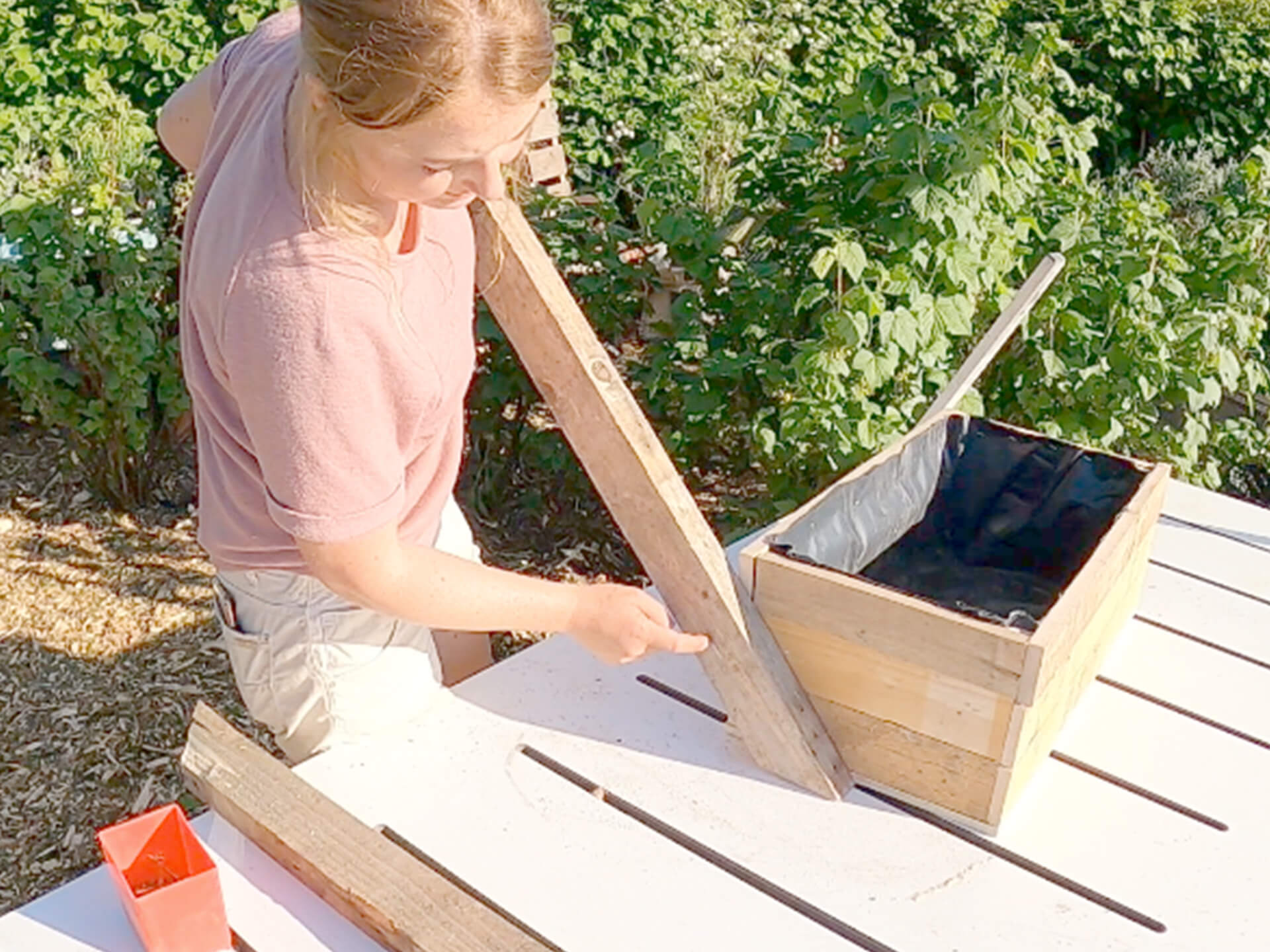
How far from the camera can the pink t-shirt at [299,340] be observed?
1.27 meters

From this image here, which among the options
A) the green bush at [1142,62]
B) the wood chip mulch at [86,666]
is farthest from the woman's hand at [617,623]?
the green bush at [1142,62]

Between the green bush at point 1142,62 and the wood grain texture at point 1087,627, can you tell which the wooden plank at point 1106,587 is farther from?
the green bush at point 1142,62

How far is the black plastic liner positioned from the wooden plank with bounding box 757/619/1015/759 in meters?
0.27

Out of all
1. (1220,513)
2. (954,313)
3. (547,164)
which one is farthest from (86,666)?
(1220,513)

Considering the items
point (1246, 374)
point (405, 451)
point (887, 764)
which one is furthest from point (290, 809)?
point (1246, 374)

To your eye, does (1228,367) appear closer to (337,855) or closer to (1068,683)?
(1068,683)

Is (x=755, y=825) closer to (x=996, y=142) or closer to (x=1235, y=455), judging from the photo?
(x=996, y=142)

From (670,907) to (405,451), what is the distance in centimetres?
58

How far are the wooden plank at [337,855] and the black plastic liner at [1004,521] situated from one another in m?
0.77

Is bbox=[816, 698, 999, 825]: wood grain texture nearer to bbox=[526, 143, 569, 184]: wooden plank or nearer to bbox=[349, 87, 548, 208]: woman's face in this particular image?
bbox=[349, 87, 548, 208]: woman's face

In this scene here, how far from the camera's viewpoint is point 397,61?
1.18 metres

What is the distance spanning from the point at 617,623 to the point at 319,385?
469mm

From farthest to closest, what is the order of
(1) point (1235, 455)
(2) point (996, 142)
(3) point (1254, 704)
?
(1) point (1235, 455)
(2) point (996, 142)
(3) point (1254, 704)

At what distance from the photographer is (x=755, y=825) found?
1.63 m
